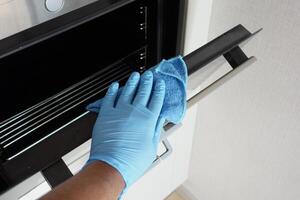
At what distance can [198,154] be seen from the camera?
145 cm

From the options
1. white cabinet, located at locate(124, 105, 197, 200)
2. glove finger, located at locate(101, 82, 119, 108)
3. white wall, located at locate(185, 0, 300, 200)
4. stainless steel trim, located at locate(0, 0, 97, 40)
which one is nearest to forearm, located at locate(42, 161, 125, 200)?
glove finger, located at locate(101, 82, 119, 108)

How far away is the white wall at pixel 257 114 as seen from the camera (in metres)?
0.83

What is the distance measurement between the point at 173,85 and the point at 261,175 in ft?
2.32

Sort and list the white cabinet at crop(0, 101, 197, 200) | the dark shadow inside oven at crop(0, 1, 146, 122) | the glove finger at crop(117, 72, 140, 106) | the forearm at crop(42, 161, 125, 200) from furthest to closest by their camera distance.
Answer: the white cabinet at crop(0, 101, 197, 200)
the dark shadow inside oven at crop(0, 1, 146, 122)
the glove finger at crop(117, 72, 140, 106)
the forearm at crop(42, 161, 125, 200)

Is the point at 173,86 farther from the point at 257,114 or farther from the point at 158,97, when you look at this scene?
the point at 257,114

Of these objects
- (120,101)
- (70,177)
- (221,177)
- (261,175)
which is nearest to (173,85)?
(120,101)

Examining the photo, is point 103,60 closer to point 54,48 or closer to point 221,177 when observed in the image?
point 54,48

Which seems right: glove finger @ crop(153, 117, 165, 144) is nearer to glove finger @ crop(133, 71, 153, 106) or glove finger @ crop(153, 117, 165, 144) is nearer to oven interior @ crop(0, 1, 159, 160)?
glove finger @ crop(133, 71, 153, 106)

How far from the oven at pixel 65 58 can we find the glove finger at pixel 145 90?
9cm

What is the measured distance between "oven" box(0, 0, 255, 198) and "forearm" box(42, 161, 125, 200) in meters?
0.06

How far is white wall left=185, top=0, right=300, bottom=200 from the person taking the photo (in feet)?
2.72

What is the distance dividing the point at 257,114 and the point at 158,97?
1.68ft

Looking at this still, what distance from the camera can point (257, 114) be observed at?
1.03m

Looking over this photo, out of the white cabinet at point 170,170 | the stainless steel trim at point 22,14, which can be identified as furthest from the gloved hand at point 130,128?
the white cabinet at point 170,170
